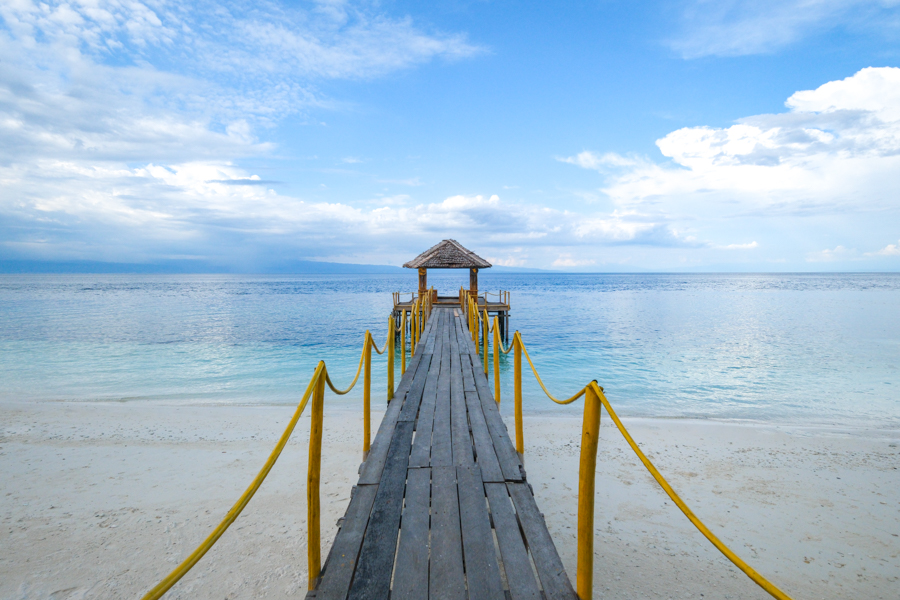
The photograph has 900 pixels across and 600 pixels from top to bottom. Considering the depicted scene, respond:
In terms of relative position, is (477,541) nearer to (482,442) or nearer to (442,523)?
(442,523)

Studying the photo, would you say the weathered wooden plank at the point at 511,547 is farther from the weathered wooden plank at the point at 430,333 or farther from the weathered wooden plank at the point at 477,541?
the weathered wooden plank at the point at 430,333

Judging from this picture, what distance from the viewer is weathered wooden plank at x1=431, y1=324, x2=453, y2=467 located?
4.07 meters

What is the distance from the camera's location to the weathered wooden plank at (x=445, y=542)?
Result: 7.77 feet

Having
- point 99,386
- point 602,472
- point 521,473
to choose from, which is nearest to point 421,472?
point 521,473

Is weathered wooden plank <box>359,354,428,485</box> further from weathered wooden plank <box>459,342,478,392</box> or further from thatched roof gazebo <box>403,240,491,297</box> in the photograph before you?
thatched roof gazebo <box>403,240,491,297</box>

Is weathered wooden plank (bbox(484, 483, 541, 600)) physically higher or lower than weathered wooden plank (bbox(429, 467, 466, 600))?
higher

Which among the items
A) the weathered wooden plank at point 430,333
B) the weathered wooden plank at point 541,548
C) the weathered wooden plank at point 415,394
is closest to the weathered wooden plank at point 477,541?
the weathered wooden plank at point 541,548

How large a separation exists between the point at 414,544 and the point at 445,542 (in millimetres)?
213

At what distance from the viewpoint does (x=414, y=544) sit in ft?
9.05

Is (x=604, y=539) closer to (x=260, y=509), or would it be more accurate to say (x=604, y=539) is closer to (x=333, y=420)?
(x=260, y=509)

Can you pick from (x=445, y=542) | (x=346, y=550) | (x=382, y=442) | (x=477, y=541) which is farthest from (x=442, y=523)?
(x=382, y=442)

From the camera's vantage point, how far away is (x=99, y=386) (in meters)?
13.3

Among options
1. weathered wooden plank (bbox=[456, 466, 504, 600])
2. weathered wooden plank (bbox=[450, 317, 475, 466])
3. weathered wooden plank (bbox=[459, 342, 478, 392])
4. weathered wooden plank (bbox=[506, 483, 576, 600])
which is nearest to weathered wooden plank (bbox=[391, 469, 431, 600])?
weathered wooden plank (bbox=[456, 466, 504, 600])

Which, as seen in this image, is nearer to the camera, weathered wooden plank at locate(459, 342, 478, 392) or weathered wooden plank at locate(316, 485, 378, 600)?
weathered wooden plank at locate(316, 485, 378, 600)
